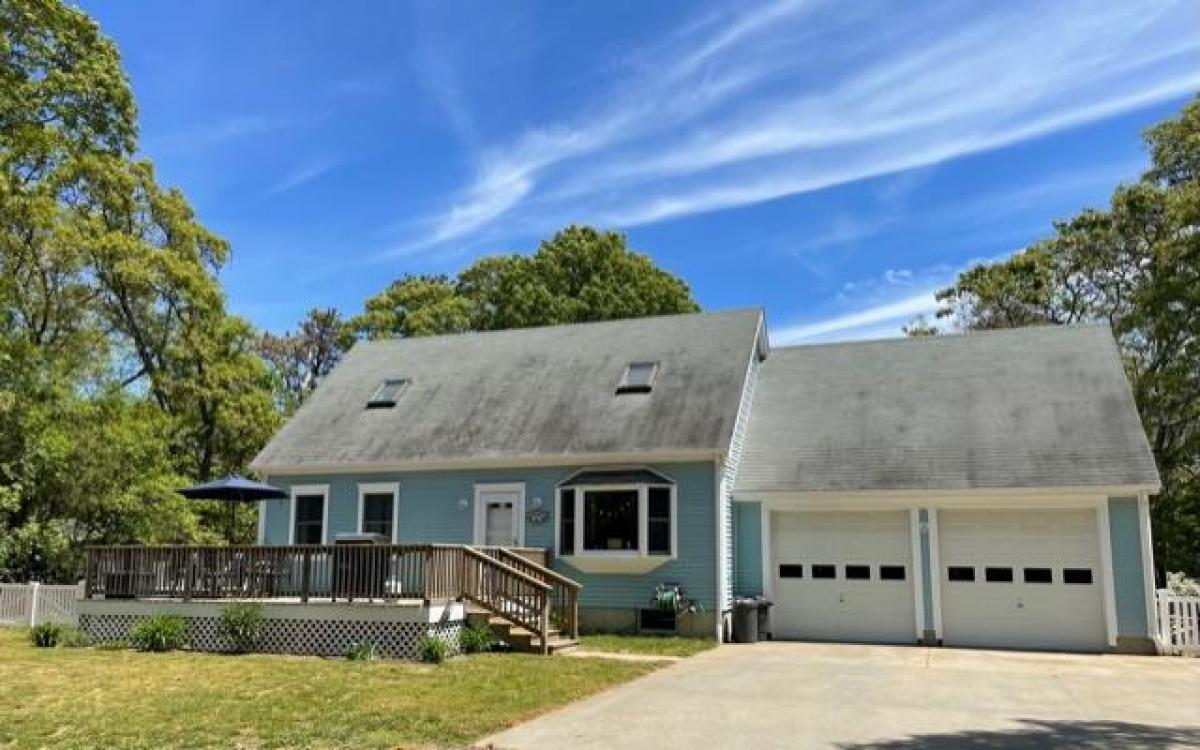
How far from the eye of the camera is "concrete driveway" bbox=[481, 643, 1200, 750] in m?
7.72

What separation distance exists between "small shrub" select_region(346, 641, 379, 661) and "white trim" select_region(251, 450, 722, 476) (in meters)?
5.48

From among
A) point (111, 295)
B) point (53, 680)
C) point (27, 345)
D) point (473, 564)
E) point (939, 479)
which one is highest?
point (111, 295)

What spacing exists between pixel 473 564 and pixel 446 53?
324 inches

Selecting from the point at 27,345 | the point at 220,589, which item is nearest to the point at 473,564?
the point at 220,589

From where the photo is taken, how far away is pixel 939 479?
1616 centimetres

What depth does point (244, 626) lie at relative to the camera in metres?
14.0

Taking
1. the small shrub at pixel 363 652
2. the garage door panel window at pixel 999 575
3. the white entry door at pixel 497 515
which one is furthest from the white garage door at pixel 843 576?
the small shrub at pixel 363 652

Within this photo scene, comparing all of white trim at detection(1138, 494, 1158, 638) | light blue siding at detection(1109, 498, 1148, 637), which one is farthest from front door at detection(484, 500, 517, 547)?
white trim at detection(1138, 494, 1158, 638)

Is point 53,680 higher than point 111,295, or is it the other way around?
point 111,295

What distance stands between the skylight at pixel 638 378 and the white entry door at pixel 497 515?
119 inches

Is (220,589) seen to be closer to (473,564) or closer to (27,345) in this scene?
(473,564)

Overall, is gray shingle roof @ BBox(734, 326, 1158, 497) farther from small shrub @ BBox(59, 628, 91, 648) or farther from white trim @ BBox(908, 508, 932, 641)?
small shrub @ BBox(59, 628, 91, 648)

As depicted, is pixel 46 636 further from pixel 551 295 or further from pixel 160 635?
pixel 551 295

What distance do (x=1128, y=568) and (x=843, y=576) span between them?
455cm
